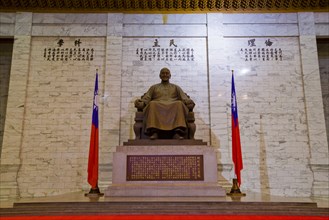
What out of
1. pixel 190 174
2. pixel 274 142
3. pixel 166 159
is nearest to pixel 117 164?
pixel 166 159

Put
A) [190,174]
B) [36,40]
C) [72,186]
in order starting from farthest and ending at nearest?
[36,40], [72,186], [190,174]

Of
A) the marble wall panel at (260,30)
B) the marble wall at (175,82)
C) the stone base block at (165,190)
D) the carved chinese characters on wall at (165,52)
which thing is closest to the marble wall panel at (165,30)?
the marble wall at (175,82)

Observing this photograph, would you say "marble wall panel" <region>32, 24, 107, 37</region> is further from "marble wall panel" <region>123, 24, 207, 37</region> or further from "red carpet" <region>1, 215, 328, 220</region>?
"red carpet" <region>1, 215, 328, 220</region>

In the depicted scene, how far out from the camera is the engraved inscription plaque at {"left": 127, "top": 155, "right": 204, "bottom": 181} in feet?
16.8

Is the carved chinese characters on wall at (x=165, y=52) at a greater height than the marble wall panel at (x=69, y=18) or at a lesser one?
lesser

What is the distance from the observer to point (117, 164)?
5156 millimetres

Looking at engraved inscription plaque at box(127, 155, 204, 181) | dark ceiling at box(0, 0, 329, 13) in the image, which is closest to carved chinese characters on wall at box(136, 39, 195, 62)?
dark ceiling at box(0, 0, 329, 13)

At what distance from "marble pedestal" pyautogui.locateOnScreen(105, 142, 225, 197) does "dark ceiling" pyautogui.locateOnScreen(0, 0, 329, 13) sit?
3.48 m

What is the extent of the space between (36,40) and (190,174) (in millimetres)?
4439

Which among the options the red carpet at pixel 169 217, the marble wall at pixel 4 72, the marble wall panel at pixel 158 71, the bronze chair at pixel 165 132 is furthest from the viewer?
the marble wall at pixel 4 72

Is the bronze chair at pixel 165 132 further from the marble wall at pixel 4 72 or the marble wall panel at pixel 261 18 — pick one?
the marble wall at pixel 4 72

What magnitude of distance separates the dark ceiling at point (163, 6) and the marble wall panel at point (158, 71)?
678 mm

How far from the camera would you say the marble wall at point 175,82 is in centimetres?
672

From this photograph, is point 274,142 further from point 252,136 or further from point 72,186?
point 72,186
